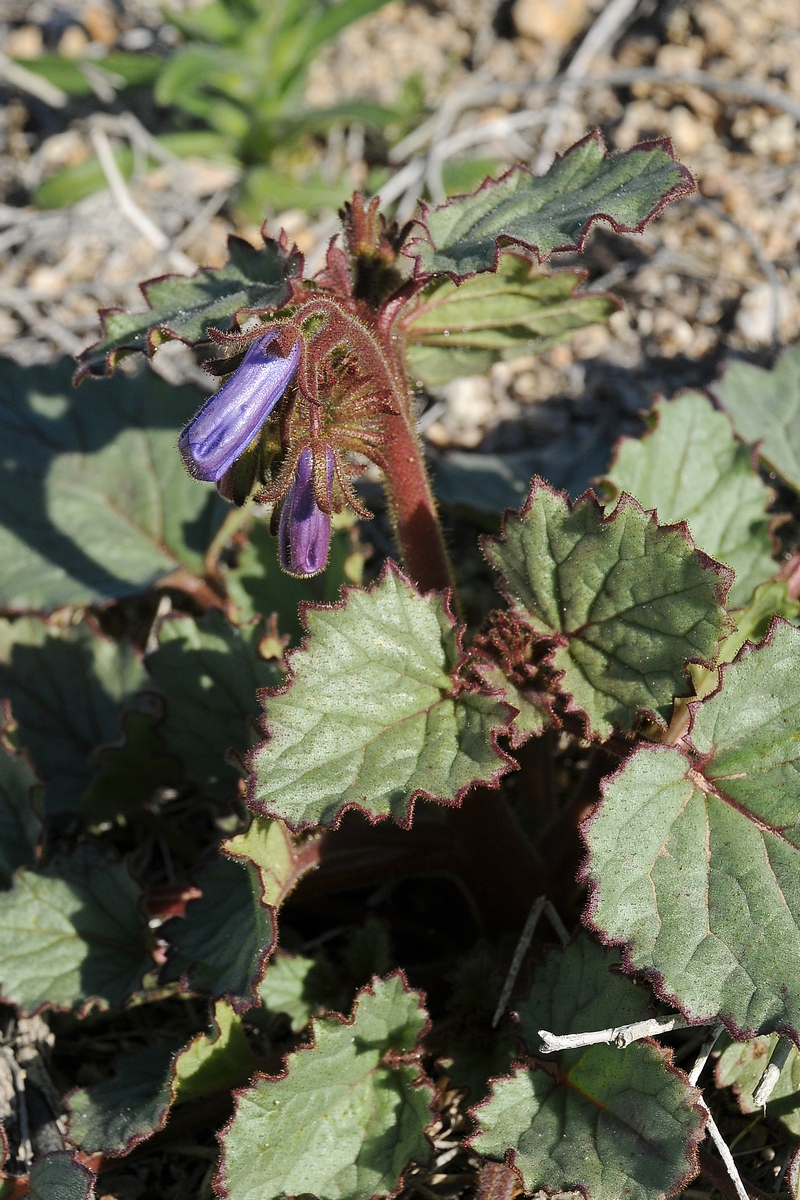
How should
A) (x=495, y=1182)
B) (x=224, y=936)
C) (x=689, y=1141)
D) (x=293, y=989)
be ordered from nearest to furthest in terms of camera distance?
(x=689, y=1141) < (x=495, y=1182) < (x=224, y=936) < (x=293, y=989)

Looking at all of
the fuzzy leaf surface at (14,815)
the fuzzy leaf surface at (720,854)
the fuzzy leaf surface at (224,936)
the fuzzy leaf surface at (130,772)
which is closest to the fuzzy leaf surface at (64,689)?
the fuzzy leaf surface at (130,772)

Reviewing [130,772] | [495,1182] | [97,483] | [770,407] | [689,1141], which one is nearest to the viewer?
[689,1141]

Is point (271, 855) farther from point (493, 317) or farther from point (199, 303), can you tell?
point (493, 317)

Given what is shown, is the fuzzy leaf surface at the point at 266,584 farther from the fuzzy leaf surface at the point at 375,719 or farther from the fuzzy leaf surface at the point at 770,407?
the fuzzy leaf surface at the point at 770,407

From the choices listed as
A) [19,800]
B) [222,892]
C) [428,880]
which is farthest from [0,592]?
[428,880]

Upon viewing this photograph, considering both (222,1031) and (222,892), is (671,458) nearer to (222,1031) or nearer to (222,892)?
(222,892)

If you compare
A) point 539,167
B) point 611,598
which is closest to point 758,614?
point 611,598
